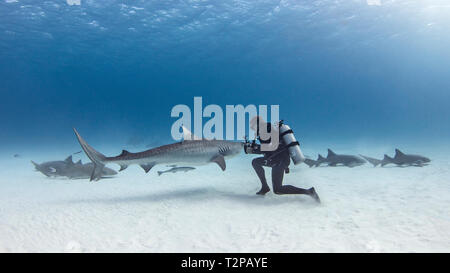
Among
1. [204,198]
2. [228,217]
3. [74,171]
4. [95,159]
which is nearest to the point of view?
[228,217]

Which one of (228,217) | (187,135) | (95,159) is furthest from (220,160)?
(95,159)

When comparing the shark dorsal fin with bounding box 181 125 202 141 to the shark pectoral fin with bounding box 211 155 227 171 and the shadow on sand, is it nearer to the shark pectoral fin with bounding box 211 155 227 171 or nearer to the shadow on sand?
the shark pectoral fin with bounding box 211 155 227 171

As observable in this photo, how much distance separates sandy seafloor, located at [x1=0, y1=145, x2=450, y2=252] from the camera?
3814 mm

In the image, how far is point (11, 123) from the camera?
387 ft

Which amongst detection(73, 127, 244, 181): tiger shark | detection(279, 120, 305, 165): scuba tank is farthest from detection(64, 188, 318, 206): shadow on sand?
detection(279, 120, 305, 165): scuba tank

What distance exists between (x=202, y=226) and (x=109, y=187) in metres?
4.92

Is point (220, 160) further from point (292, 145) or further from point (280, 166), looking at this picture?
point (292, 145)

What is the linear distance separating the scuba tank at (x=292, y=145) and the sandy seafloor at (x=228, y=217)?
3.45 ft

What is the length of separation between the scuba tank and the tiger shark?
54.7 inches

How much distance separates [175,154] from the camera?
6051mm

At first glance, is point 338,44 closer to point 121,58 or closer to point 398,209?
point 121,58

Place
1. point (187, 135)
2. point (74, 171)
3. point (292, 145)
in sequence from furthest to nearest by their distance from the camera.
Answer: point (74, 171)
point (187, 135)
point (292, 145)

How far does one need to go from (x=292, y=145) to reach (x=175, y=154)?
2644 mm

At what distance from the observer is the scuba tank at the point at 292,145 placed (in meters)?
5.21
